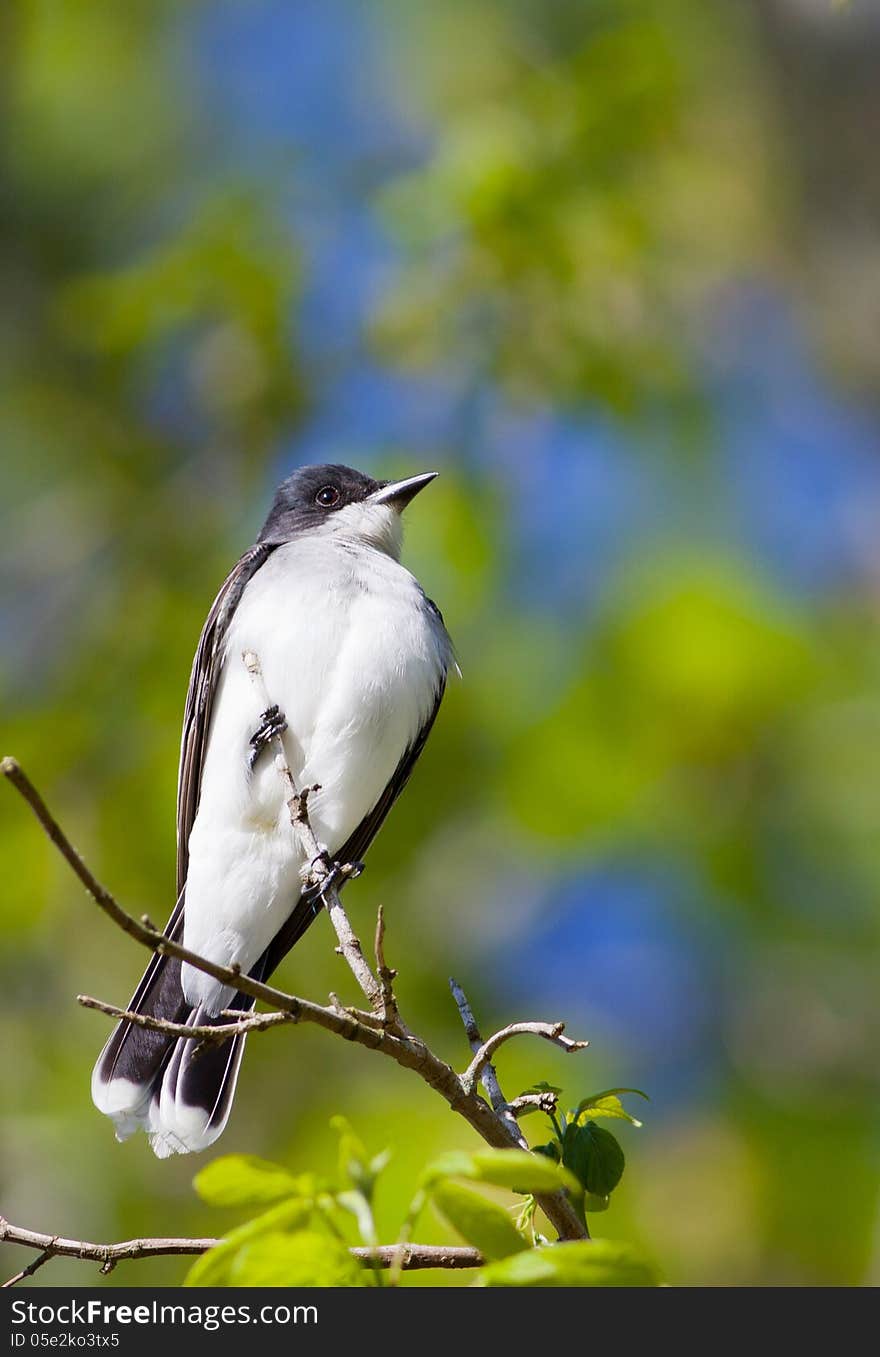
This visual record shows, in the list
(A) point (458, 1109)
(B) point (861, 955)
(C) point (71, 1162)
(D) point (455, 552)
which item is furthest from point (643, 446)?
(A) point (458, 1109)

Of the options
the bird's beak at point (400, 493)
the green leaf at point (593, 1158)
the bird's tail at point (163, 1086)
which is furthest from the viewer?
the bird's beak at point (400, 493)

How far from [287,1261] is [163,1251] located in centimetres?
81

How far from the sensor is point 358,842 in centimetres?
450

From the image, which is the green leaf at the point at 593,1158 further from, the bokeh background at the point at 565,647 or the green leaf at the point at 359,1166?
the bokeh background at the point at 565,647

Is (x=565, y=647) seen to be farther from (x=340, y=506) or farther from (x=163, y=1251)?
(x=163, y=1251)

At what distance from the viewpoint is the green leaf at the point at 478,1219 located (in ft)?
4.57

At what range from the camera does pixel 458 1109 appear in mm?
1936

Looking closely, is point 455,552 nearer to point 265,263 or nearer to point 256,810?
point 265,263

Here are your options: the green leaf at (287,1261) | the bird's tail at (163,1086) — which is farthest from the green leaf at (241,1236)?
the bird's tail at (163,1086)

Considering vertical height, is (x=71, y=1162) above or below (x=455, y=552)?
below

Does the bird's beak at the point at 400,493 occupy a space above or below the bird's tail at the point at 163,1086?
above

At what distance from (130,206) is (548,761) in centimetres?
504

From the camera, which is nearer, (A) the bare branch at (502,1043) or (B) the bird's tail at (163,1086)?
(A) the bare branch at (502,1043)

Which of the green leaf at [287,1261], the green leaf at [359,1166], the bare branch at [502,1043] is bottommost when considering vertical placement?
the green leaf at [287,1261]
